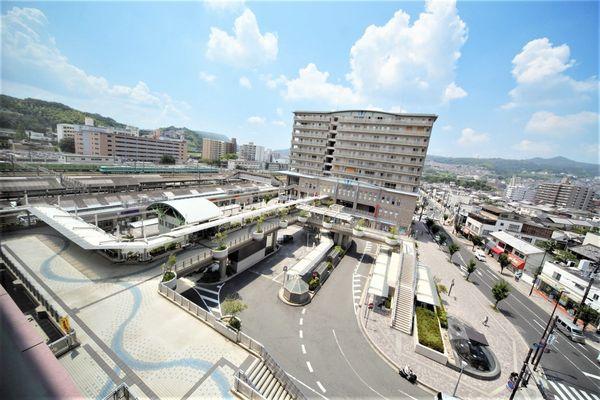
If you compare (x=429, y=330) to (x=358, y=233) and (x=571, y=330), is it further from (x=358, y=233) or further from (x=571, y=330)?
(x=571, y=330)

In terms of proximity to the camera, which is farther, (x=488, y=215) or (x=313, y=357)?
(x=488, y=215)

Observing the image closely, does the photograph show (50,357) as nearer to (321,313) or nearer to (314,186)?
(321,313)

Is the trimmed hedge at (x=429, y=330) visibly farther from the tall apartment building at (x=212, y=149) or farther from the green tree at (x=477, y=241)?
the tall apartment building at (x=212, y=149)

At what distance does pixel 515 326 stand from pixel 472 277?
11668mm

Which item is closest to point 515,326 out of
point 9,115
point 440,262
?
point 440,262

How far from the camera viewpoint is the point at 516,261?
130 ft

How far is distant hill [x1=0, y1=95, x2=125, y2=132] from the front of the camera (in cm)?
8275

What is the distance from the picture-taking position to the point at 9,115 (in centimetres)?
7931

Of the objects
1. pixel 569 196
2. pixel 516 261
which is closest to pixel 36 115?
pixel 516 261

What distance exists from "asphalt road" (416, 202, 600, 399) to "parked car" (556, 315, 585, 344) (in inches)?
19.3

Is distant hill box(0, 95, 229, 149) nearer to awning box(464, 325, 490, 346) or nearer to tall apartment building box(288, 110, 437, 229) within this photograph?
tall apartment building box(288, 110, 437, 229)

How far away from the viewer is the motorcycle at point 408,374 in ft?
53.4

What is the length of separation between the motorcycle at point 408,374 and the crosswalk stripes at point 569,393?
1166cm

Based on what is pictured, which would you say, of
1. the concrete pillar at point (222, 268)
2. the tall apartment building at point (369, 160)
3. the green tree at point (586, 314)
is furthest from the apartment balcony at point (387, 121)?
the concrete pillar at point (222, 268)
